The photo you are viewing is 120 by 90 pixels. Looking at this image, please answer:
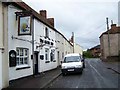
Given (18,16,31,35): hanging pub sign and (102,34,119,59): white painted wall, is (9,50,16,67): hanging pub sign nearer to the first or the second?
(18,16,31,35): hanging pub sign

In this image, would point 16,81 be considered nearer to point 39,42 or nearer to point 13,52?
point 13,52

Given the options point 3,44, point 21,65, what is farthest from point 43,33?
point 3,44

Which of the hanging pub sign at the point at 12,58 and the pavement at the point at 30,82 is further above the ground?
the hanging pub sign at the point at 12,58

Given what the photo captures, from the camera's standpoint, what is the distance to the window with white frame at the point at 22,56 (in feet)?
63.6

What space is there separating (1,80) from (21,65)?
547cm

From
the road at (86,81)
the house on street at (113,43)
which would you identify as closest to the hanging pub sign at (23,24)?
the road at (86,81)

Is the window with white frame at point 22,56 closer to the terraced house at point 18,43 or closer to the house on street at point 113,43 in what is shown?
the terraced house at point 18,43

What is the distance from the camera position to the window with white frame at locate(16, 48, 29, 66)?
1937cm

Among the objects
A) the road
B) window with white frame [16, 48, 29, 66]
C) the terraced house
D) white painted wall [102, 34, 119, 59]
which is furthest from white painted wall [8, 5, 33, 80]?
white painted wall [102, 34, 119, 59]

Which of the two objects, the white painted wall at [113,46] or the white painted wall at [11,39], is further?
the white painted wall at [113,46]

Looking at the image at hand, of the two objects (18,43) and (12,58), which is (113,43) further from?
(12,58)

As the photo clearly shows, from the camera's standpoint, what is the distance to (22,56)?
20.1 meters

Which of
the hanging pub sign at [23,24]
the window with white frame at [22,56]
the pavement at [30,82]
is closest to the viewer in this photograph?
the pavement at [30,82]

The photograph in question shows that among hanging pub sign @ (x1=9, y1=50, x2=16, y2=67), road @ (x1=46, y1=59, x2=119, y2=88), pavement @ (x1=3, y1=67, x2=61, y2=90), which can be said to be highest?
hanging pub sign @ (x1=9, y1=50, x2=16, y2=67)
